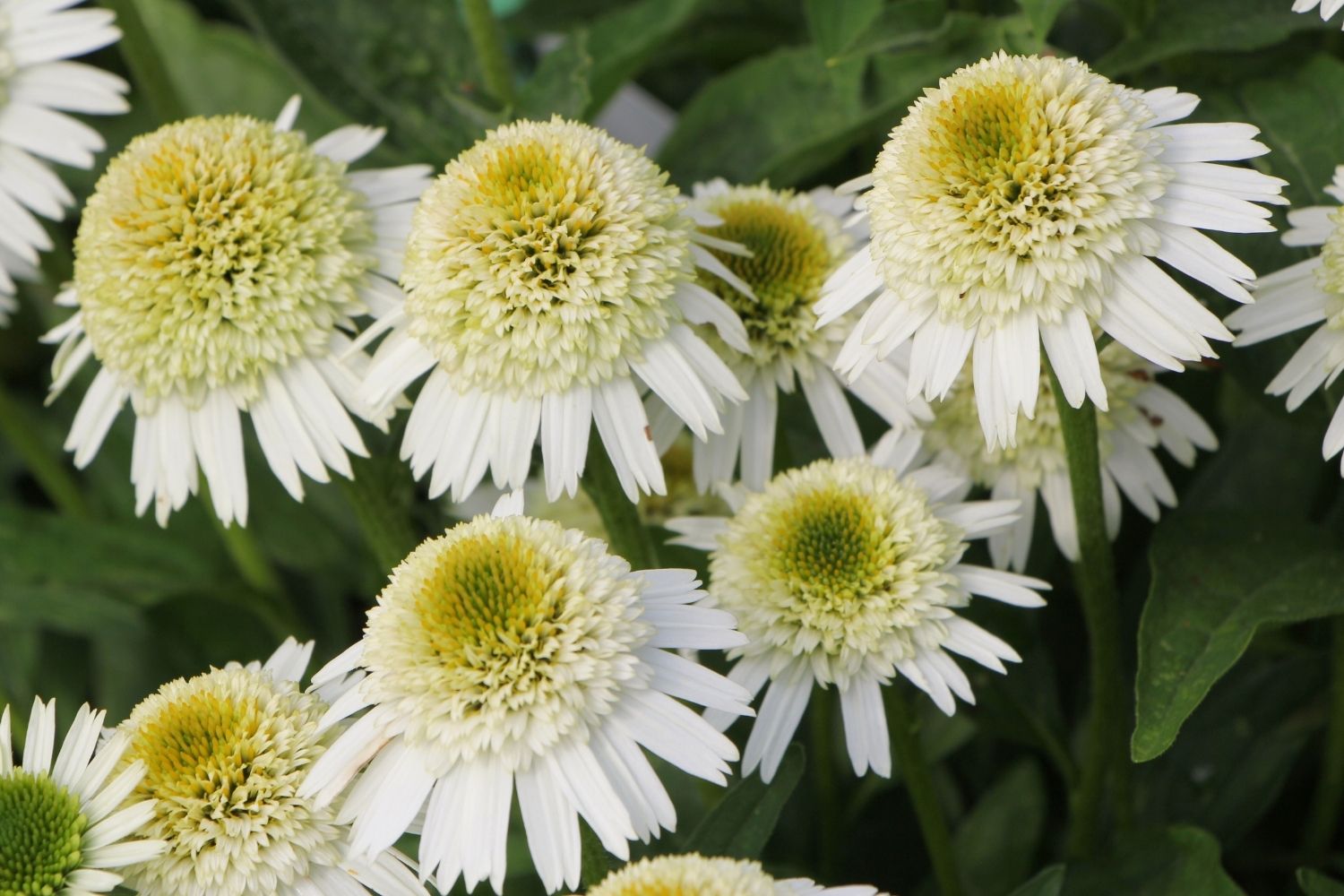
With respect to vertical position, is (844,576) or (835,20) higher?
(835,20)

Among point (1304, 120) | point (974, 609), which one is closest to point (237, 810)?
point (974, 609)

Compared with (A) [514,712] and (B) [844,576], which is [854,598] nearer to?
(B) [844,576]

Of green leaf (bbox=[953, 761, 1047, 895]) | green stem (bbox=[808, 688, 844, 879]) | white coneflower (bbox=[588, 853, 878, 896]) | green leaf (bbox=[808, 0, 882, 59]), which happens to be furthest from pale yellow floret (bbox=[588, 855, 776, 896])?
green leaf (bbox=[808, 0, 882, 59])

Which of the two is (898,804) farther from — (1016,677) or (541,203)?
(541,203)

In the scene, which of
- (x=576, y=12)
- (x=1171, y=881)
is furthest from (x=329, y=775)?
(x=576, y=12)

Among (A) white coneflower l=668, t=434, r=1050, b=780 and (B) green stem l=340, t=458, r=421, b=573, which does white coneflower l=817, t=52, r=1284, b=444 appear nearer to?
(A) white coneflower l=668, t=434, r=1050, b=780
